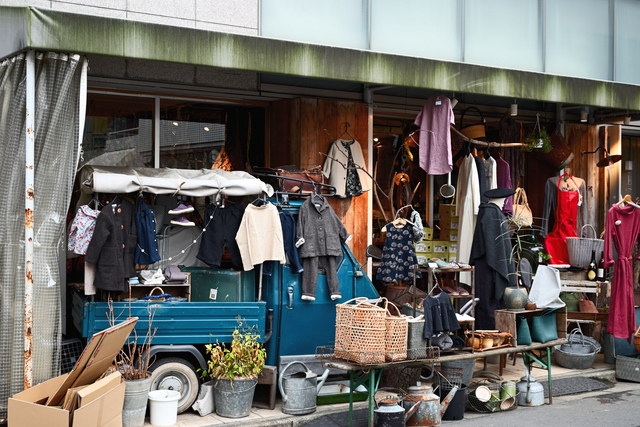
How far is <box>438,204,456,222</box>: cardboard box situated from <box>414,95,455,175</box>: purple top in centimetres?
193

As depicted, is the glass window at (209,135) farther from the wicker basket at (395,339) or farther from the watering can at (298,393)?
the wicker basket at (395,339)

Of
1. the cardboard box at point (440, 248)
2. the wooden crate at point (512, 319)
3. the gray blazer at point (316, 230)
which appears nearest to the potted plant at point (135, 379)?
the gray blazer at point (316, 230)

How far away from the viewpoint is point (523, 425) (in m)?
7.95

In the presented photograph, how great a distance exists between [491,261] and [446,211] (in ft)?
8.44

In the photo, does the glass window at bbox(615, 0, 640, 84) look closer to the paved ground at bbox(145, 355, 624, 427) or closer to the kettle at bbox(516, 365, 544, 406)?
the paved ground at bbox(145, 355, 624, 427)

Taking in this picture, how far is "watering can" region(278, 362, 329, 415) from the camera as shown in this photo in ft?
25.6

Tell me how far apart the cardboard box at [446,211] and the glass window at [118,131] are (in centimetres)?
515

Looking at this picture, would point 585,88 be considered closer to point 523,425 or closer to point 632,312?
point 632,312

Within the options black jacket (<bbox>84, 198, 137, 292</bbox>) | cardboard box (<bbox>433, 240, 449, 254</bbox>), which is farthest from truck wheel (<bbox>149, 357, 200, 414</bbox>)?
cardboard box (<bbox>433, 240, 449, 254</bbox>)

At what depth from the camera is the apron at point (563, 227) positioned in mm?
11766

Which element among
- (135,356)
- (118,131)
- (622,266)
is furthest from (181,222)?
(622,266)

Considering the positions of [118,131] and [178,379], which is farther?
[118,131]

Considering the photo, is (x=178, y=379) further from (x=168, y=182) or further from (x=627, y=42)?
(x=627, y=42)

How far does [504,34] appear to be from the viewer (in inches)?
411
